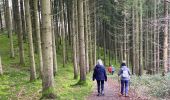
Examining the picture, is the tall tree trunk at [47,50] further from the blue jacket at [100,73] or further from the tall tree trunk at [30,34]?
the tall tree trunk at [30,34]

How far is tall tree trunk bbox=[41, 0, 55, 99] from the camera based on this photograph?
1060 cm

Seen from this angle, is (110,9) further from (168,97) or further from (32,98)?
(32,98)

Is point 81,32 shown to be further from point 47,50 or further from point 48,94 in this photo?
point 48,94

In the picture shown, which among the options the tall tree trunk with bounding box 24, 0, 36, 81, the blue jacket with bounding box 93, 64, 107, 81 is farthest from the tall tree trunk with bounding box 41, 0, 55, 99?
the tall tree trunk with bounding box 24, 0, 36, 81

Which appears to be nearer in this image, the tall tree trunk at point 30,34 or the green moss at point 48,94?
the green moss at point 48,94

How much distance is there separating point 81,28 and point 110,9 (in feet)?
94.1

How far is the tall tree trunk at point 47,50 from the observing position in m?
10.6

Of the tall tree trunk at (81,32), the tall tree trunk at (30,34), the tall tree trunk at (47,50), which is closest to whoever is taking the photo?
the tall tree trunk at (47,50)

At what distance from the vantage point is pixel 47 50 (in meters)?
10.7

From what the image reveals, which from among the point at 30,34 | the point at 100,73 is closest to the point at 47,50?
the point at 100,73

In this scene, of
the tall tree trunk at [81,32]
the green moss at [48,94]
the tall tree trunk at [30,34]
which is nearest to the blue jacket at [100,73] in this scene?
the tall tree trunk at [81,32]

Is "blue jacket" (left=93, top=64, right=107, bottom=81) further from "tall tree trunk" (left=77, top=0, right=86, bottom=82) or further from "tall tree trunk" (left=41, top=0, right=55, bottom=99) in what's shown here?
"tall tree trunk" (left=41, top=0, right=55, bottom=99)

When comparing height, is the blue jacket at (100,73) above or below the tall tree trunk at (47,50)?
below

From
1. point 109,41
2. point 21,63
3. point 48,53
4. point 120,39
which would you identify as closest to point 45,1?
point 48,53
